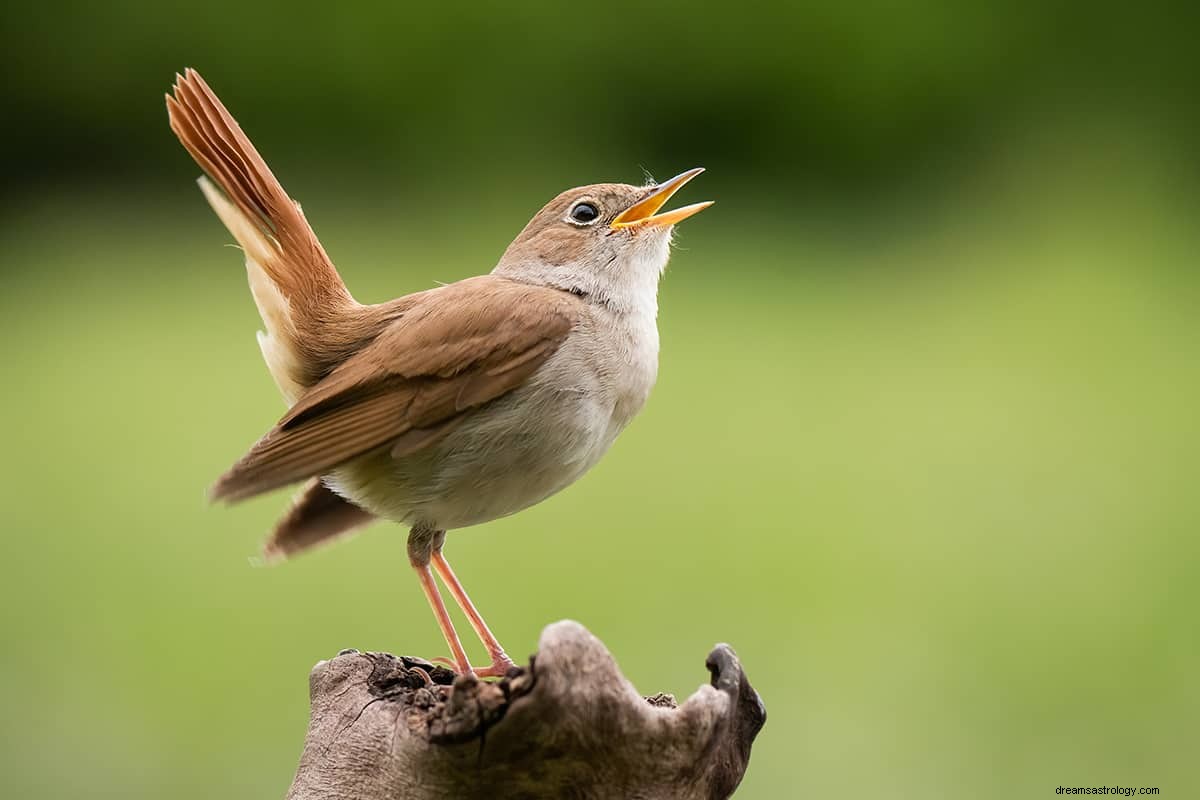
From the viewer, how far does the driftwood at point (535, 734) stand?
1864 millimetres

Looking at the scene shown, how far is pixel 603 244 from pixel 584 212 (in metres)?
0.10

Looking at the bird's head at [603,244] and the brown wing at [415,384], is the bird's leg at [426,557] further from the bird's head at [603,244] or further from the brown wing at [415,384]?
the bird's head at [603,244]

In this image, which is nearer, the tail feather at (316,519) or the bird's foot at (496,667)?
the bird's foot at (496,667)

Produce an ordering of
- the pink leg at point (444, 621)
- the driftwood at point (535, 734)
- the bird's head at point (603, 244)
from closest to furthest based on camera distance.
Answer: the driftwood at point (535, 734) < the pink leg at point (444, 621) < the bird's head at point (603, 244)

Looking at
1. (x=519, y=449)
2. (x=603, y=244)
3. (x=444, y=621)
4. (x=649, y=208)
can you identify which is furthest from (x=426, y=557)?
(x=649, y=208)

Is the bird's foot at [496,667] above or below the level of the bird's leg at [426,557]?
below

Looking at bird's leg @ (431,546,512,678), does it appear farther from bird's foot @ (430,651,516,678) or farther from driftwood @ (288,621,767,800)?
driftwood @ (288,621,767,800)

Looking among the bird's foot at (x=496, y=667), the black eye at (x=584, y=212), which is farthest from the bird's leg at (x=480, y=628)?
the black eye at (x=584, y=212)

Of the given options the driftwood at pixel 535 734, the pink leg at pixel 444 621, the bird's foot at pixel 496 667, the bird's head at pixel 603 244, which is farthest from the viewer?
the bird's head at pixel 603 244

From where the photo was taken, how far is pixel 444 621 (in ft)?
8.38

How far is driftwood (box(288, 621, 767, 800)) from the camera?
1.86 metres

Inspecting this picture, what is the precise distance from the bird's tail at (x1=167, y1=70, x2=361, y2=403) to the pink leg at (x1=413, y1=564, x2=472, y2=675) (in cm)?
41

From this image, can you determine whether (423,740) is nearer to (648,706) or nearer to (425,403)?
(648,706)

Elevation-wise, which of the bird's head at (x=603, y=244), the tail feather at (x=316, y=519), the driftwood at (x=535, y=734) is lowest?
the driftwood at (x=535, y=734)
